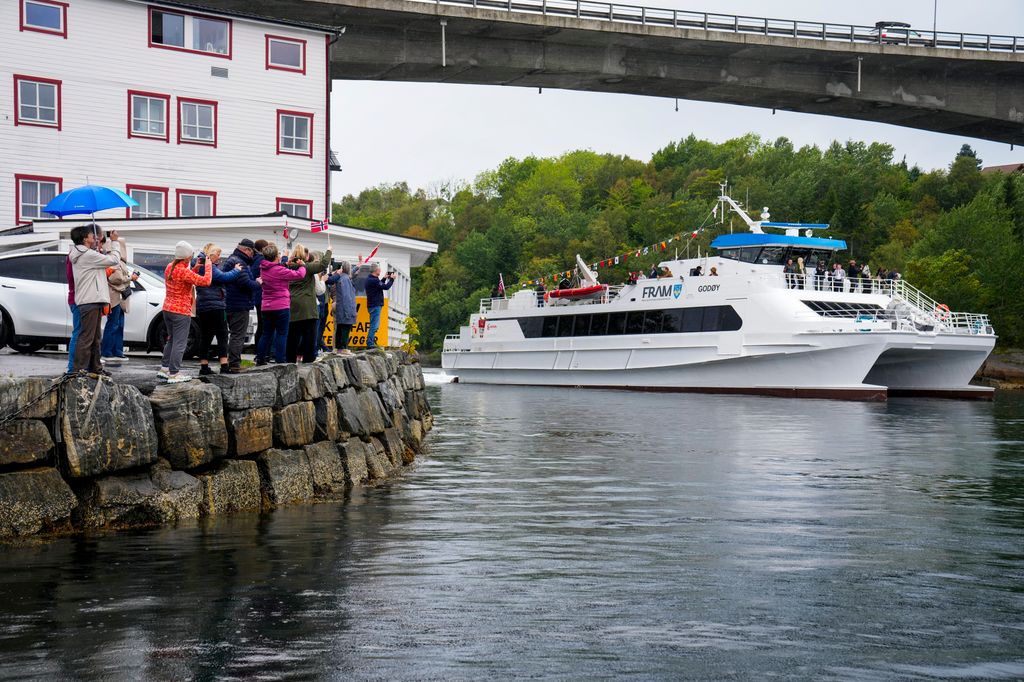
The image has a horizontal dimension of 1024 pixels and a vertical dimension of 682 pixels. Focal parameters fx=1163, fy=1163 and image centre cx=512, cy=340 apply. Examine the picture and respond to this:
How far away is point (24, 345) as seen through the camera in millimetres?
16109

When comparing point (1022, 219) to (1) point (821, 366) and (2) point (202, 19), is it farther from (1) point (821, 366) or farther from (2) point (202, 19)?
(2) point (202, 19)

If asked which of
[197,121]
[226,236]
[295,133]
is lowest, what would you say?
[226,236]

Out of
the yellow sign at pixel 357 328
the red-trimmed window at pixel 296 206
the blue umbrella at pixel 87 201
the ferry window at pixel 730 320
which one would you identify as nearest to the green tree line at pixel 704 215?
the ferry window at pixel 730 320

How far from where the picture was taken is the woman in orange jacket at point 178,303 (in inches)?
470

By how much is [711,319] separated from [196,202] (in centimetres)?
1832

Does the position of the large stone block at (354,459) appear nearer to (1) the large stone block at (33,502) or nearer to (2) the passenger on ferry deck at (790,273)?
(1) the large stone block at (33,502)

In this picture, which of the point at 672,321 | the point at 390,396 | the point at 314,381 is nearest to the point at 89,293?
the point at 314,381

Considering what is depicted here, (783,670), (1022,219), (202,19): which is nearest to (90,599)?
(783,670)

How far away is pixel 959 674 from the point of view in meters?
6.72

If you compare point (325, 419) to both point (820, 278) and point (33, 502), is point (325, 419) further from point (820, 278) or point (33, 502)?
point (820, 278)

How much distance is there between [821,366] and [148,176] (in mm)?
21923

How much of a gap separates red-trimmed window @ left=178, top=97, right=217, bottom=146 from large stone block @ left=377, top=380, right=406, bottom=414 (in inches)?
661

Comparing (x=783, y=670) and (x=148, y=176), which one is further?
(x=148, y=176)

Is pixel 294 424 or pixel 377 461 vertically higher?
pixel 294 424
